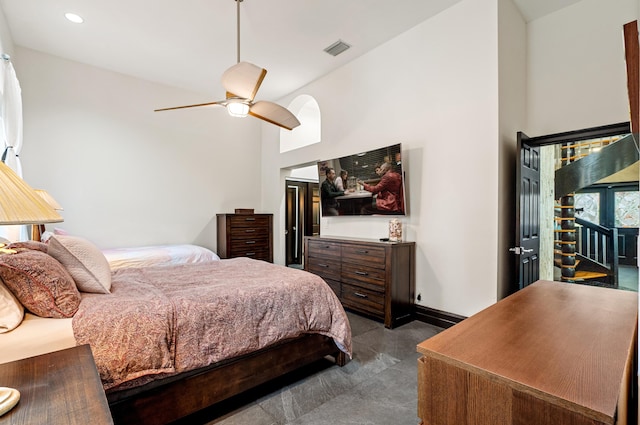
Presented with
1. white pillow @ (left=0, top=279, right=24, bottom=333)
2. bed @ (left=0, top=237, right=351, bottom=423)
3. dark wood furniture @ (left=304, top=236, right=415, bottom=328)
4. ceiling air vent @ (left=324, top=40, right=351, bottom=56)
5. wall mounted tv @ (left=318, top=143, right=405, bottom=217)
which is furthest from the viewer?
ceiling air vent @ (left=324, top=40, right=351, bottom=56)

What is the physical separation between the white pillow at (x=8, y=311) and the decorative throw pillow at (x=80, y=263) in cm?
41

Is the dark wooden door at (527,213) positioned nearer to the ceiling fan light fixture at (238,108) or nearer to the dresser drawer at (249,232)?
the ceiling fan light fixture at (238,108)

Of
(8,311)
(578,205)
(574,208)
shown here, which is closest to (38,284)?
(8,311)

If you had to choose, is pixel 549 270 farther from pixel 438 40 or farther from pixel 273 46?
pixel 273 46

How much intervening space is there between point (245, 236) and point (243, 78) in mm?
3278

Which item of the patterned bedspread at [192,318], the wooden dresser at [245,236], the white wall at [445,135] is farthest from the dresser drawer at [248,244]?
the patterned bedspread at [192,318]

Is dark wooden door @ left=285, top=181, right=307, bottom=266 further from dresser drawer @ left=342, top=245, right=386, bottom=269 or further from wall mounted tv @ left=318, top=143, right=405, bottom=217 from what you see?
dresser drawer @ left=342, top=245, right=386, bottom=269

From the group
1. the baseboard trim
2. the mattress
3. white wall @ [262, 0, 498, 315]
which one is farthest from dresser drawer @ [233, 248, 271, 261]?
the baseboard trim

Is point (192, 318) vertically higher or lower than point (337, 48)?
lower

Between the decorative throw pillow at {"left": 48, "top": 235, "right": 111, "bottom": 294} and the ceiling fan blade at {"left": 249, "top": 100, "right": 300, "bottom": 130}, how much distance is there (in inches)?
75.5

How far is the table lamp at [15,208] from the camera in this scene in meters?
0.80

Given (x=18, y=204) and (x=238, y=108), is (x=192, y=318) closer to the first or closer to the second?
(x=18, y=204)

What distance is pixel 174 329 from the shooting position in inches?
66.0

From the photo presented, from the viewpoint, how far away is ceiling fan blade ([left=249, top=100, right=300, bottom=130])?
3031 millimetres
